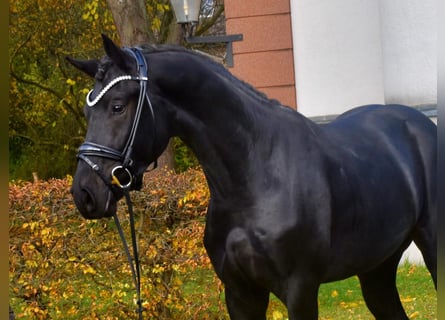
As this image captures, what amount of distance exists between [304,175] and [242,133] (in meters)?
0.31

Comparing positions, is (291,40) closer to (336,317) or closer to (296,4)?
(296,4)

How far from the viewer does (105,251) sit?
5984 mm

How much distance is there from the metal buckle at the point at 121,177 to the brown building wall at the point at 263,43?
7.22 meters

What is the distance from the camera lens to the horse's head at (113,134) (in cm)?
268

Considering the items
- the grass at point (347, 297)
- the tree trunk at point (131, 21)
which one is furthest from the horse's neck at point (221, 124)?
the tree trunk at point (131, 21)

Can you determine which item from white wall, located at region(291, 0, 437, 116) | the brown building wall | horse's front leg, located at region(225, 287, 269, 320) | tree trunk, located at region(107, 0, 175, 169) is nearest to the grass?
white wall, located at region(291, 0, 437, 116)

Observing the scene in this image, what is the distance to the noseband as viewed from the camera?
2.68 meters

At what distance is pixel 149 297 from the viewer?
6.02 metres

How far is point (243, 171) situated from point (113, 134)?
57 centimetres

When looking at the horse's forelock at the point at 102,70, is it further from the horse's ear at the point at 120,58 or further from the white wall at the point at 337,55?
the white wall at the point at 337,55

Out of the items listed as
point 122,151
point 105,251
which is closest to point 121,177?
point 122,151

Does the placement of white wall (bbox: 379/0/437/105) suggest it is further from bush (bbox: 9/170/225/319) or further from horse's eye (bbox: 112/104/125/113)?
horse's eye (bbox: 112/104/125/113)

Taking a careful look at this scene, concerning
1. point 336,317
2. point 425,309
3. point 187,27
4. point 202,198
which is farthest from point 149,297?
point 187,27

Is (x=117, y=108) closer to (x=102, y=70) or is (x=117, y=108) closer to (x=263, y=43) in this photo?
(x=102, y=70)
